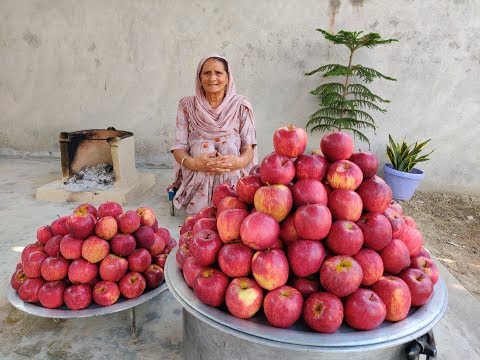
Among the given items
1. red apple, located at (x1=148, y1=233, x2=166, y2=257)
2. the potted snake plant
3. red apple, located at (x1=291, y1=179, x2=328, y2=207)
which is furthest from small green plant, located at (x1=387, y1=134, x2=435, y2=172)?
red apple, located at (x1=291, y1=179, x2=328, y2=207)

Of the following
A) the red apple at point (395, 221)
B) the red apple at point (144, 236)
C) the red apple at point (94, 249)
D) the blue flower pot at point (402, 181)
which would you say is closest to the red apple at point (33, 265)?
the red apple at point (94, 249)

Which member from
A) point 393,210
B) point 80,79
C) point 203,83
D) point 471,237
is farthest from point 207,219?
point 80,79

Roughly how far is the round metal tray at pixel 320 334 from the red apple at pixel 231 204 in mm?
331

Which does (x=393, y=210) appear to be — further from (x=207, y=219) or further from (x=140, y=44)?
(x=140, y=44)

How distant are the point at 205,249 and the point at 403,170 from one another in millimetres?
4019

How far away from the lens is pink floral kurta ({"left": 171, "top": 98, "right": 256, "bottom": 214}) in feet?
10.7

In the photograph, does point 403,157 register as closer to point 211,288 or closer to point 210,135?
point 210,135

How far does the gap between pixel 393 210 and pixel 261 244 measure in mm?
542

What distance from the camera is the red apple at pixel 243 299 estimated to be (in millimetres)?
1049

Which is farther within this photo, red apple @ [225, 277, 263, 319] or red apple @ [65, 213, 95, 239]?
red apple @ [65, 213, 95, 239]

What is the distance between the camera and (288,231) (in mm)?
1213

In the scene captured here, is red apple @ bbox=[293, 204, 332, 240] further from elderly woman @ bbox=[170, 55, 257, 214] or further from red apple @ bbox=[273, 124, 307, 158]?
elderly woman @ bbox=[170, 55, 257, 214]

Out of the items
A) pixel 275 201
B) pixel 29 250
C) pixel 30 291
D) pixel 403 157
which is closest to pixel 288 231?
pixel 275 201

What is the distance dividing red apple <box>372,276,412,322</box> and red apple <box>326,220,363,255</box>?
0.46 feet
